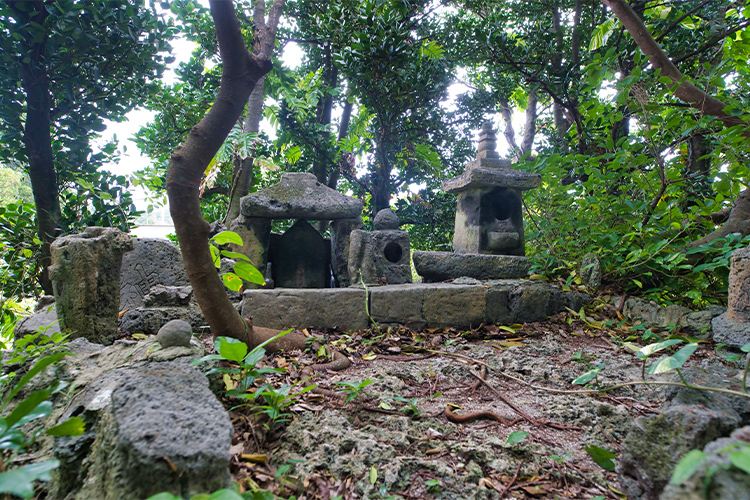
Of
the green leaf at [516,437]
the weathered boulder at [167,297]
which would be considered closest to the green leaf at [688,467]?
the green leaf at [516,437]

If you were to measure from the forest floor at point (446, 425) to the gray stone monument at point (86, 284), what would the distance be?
1014 millimetres

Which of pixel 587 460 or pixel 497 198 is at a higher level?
pixel 497 198

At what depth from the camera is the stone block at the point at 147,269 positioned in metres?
3.14

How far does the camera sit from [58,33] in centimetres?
310

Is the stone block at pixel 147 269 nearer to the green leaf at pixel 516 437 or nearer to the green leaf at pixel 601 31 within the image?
the green leaf at pixel 516 437

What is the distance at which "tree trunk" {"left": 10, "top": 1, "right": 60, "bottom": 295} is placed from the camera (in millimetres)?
3275

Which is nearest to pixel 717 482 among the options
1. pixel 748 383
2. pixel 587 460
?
pixel 587 460

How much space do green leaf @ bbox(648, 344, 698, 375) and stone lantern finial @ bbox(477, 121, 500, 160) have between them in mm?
3544

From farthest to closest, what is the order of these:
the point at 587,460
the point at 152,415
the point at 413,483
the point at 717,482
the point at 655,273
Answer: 1. the point at 655,273
2. the point at 587,460
3. the point at 413,483
4. the point at 152,415
5. the point at 717,482

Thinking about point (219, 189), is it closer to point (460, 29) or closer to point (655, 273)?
point (460, 29)

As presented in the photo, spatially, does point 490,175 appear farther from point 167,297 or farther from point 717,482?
point 717,482

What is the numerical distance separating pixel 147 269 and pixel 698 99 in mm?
4584

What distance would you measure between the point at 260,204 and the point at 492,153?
8.75ft

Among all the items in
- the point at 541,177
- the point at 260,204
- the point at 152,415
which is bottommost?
the point at 152,415
